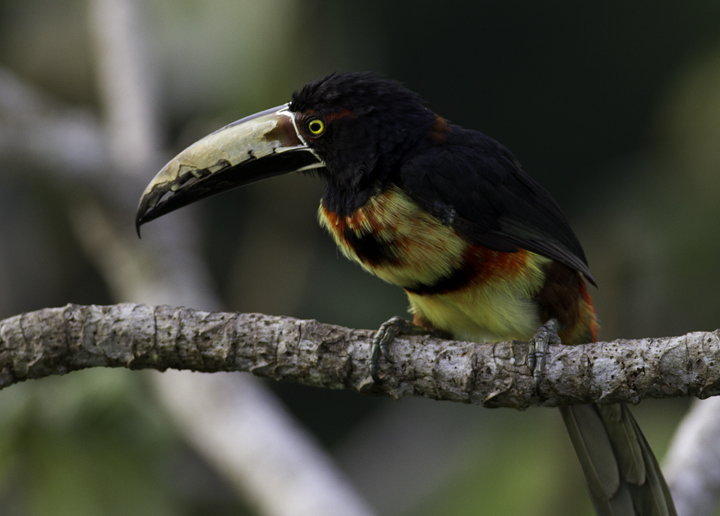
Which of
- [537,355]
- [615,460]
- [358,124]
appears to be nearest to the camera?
[537,355]

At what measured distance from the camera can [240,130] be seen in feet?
7.93

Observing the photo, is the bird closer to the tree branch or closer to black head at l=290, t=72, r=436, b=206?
black head at l=290, t=72, r=436, b=206

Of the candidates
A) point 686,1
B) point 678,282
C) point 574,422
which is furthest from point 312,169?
point 686,1

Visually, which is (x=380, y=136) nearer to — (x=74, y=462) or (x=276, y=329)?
(x=276, y=329)

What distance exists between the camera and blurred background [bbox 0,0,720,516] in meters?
3.41

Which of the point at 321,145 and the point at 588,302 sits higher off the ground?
the point at 321,145

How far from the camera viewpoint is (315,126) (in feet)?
8.09

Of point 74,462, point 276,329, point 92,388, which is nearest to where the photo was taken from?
point 276,329

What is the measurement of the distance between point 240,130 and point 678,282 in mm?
4615

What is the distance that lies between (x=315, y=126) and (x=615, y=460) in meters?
1.44

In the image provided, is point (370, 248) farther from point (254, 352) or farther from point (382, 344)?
point (254, 352)

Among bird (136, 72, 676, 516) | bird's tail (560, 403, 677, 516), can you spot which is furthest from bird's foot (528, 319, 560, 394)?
bird's tail (560, 403, 677, 516)

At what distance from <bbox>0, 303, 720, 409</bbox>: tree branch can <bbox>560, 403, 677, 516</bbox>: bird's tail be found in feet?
2.32

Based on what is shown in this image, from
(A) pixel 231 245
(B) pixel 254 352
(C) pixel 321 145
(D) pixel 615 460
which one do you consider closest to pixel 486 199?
(C) pixel 321 145
